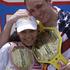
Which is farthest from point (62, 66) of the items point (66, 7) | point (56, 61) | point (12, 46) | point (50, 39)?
point (66, 7)

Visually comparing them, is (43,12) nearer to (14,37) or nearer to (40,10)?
(40,10)

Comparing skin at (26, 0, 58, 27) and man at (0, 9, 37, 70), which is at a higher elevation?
skin at (26, 0, 58, 27)

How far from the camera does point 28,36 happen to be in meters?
1.54

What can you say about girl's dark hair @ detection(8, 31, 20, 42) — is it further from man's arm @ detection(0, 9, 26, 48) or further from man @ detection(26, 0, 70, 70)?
man @ detection(26, 0, 70, 70)

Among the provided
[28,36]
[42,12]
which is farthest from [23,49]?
[42,12]

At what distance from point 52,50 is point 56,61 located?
0.06 meters

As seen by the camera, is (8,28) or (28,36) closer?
(28,36)

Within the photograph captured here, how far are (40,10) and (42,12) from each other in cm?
2

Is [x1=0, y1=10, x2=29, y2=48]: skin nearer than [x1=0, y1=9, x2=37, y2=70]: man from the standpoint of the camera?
No

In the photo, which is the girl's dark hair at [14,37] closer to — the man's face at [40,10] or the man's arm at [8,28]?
the man's arm at [8,28]

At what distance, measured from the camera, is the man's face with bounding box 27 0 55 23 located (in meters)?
1.61

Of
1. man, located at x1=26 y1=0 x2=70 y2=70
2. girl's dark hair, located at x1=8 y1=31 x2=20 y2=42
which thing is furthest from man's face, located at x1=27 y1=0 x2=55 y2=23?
girl's dark hair, located at x1=8 y1=31 x2=20 y2=42

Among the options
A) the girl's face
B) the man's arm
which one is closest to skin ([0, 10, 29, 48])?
the man's arm

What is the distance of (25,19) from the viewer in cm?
160
